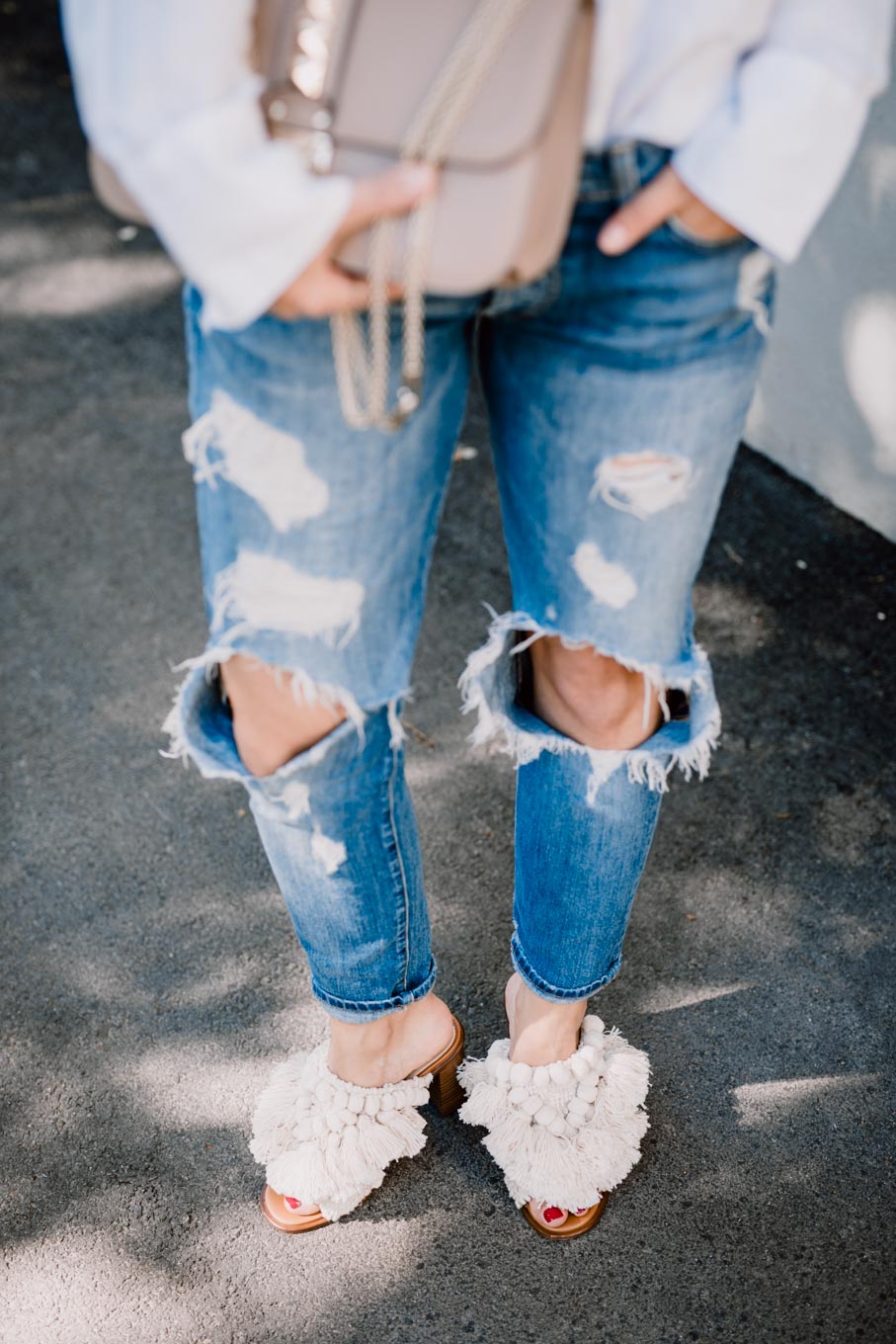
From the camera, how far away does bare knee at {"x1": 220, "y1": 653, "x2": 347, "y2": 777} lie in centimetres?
97

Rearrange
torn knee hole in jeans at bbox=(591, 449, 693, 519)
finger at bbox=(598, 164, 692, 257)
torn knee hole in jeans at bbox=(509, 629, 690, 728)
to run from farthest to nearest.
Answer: torn knee hole in jeans at bbox=(509, 629, 690, 728)
torn knee hole in jeans at bbox=(591, 449, 693, 519)
finger at bbox=(598, 164, 692, 257)

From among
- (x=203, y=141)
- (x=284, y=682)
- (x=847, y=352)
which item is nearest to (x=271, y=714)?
(x=284, y=682)

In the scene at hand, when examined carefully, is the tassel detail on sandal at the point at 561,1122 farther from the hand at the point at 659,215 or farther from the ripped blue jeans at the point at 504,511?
the hand at the point at 659,215

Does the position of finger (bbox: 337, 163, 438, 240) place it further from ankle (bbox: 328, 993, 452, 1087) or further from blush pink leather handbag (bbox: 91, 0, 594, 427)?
ankle (bbox: 328, 993, 452, 1087)

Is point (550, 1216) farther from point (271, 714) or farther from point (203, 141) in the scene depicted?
point (203, 141)

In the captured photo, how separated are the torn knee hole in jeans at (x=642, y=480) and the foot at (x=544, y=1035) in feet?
2.04

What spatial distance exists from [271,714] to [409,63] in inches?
20.0

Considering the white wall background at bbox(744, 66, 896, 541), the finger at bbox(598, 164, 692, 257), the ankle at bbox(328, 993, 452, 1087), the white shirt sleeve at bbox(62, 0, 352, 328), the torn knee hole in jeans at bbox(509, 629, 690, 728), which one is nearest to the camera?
the white shirt sleeve at bbox(62, 0, 352, 328)

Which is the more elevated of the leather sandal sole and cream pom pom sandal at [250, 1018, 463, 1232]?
cream pom pom sandal at [250, 1018, 463, 1232]

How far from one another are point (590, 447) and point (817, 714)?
1.14 m

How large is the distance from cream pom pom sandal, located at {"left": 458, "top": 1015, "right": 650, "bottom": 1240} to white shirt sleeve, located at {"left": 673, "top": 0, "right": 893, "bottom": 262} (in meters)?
0.91

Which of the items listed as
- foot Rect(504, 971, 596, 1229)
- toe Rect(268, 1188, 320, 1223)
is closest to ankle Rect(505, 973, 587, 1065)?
foot Rect(504, 971, 596, 1229)

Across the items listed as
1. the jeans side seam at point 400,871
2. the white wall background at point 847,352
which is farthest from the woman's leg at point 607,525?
the white wall background at point 847,352

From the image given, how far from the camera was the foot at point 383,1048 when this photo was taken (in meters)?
1.27
